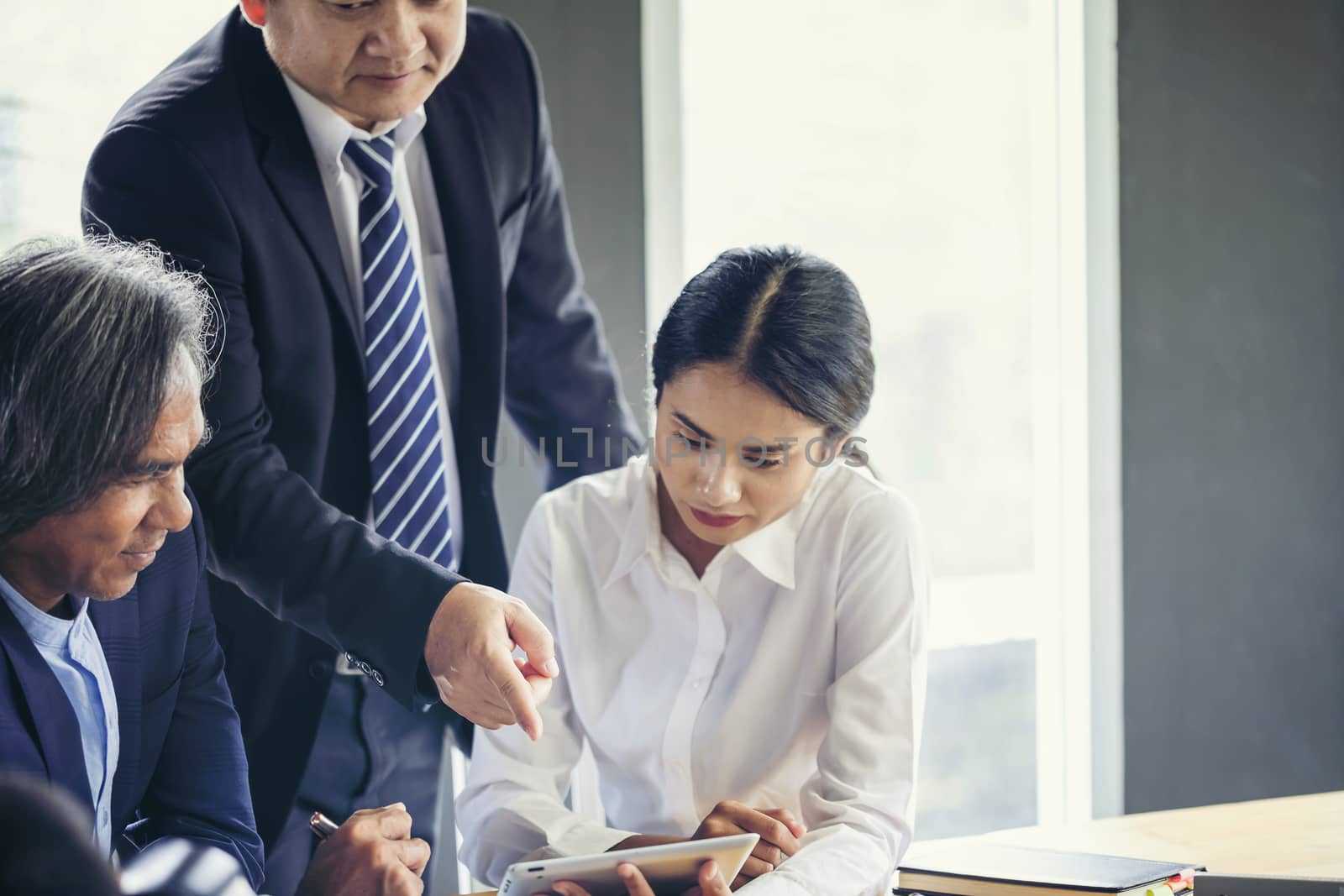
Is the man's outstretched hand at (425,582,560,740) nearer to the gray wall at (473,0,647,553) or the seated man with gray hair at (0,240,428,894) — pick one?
the seated man with gray hair at (0,240,428,894)

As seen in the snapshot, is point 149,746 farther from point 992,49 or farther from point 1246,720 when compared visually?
point 1246,720

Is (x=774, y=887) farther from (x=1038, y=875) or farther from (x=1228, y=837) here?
(x=1228, y=837)

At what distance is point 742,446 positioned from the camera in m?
1.62

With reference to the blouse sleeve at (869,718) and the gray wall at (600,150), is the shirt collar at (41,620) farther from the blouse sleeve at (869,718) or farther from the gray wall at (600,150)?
the gray wall at (600,150)

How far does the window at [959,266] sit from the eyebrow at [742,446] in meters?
0.90

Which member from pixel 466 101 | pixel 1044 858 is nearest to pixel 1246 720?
pixel 1044 858

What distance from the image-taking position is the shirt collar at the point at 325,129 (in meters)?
1.52

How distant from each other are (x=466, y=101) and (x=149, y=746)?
36.0 inches

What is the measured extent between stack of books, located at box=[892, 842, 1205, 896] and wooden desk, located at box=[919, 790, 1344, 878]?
0.40ft

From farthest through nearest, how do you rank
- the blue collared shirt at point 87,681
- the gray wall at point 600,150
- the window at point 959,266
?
1. the window at point 959,266
2. the gray wall at point 600,150
3. the blue collared shirt at point 87,681

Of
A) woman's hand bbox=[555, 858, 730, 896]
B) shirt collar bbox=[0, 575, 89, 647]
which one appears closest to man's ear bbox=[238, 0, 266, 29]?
shirt collar bbox=[0, 575, 89, 647]

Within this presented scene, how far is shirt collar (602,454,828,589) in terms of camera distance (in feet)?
5.74

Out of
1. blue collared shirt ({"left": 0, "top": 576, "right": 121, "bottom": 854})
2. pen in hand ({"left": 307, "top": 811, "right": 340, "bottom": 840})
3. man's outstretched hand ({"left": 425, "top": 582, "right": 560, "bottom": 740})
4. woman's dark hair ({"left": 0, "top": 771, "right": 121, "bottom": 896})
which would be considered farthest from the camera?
pen in hand ({"left": 307, "top": 811, "right": 340, "bottom": 840})

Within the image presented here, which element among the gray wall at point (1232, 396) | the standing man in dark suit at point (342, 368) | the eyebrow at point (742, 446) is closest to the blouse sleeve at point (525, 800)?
the standing man in dark suit at point (342, 368)
